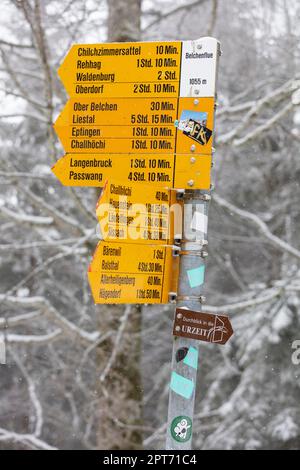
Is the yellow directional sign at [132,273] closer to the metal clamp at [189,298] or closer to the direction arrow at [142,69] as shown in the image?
the metal clamp at [189,298]

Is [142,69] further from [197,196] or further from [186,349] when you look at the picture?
[186,349]

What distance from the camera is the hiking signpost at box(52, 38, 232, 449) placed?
2.88m

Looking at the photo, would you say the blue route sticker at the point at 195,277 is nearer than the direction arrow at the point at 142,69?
Yes

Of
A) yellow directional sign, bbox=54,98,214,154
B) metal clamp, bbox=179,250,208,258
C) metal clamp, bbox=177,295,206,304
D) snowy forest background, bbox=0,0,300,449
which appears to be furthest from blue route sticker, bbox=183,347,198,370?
snowy forest background, bbox=0,0,300,449

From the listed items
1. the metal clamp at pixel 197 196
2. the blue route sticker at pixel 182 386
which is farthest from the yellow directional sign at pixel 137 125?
the blue route sticker at pixel 182 386

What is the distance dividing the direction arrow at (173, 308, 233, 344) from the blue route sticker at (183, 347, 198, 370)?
0.06 m

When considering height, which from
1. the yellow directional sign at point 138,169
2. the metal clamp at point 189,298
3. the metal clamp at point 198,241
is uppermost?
the yellow directional sign at point 138,169

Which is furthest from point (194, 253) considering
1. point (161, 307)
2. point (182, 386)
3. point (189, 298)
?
point (161, 307)

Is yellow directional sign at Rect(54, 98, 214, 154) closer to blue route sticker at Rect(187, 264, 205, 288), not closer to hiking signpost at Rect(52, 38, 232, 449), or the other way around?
hiking signpost at Rect(52, 38, 232, 449)

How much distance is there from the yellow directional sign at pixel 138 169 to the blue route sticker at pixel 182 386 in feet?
2.64

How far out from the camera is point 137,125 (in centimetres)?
312

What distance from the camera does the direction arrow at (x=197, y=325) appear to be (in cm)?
288

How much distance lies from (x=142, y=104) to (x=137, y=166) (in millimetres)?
278

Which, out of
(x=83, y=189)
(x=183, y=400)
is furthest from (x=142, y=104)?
(x=83, y=189)
